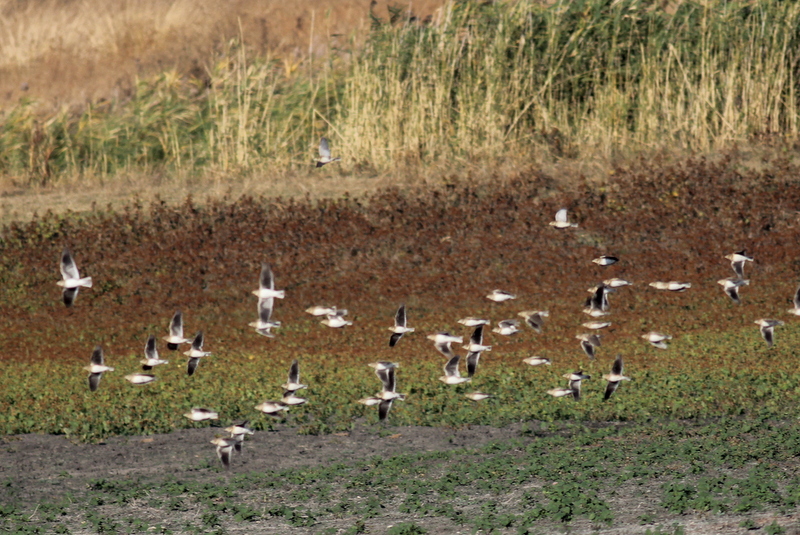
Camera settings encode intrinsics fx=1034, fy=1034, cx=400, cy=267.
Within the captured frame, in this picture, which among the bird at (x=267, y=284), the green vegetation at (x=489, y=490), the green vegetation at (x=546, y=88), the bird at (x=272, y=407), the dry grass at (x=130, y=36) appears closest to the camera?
the green vegetation at (x=489, y=490)

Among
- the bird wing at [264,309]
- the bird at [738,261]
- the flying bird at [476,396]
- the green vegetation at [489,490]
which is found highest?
the bird at [738,261]

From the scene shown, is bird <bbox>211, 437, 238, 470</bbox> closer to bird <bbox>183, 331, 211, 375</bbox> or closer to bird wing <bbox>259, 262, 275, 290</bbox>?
bird <bbox>183, 331, 211, 375</bbox>

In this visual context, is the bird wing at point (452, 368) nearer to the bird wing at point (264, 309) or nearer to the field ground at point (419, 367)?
the field ground at point (419, 367)

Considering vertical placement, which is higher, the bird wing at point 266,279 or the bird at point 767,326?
the bird wing at point 266,279

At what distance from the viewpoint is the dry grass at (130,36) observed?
897 inches

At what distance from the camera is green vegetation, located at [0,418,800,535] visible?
6621 millimetres

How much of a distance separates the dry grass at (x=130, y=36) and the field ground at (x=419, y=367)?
7.73 meters

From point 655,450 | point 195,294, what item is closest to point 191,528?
point 655,450

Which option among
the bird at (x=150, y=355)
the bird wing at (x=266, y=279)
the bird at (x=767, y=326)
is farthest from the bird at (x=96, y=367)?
the bird at (x=767, y=326)

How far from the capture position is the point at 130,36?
23.8 metres

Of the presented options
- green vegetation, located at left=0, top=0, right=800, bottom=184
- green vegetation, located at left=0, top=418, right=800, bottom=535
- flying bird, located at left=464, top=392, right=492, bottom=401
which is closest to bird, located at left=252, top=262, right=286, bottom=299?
green vegetation, located at left=0, top=418, right=800, bottom=535

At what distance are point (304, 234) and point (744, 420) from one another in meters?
7.84

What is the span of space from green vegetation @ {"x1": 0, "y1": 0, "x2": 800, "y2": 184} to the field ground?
4.53 feet

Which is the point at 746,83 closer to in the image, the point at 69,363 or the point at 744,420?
the point at 744,420
